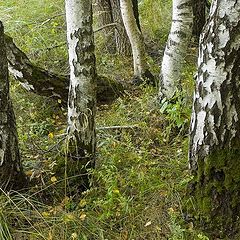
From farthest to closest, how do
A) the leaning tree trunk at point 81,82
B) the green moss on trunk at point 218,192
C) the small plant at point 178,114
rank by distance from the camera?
the small plant at point 178,114 < the leaning tree trunk at point 81,82 < the green moss on trunk at point 218,192

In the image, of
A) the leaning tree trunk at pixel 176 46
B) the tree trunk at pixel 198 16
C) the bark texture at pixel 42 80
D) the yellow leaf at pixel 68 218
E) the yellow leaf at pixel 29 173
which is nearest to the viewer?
the yellow leaf at pixel 68 218

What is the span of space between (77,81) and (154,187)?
960 mm

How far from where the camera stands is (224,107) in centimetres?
286

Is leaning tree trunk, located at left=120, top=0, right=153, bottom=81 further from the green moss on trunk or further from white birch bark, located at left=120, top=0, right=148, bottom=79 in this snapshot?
the green moss on trunk

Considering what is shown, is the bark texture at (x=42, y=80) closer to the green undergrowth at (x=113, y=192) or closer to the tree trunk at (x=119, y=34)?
the green undergrowth at (x=113, y=192)

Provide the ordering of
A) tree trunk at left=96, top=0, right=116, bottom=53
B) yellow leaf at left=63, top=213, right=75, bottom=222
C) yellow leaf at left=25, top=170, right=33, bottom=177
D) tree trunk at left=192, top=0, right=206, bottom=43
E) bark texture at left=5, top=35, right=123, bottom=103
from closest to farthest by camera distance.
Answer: yellow leaf at left=63, top=213, right=75, bottom=222
yellow leaf at left=25, top=170, right=33, bottom=177
bark texture at left=5, top=35, right=123, bottom=103
tree trunk at left=96, top=0, right=116, bottom=53
tree trunk at left=192, top=0, right=206, bottom=43

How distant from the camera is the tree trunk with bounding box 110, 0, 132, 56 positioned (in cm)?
667

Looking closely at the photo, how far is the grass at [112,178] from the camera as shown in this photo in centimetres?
314

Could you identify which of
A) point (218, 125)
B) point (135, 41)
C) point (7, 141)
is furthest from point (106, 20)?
point (218, 125)

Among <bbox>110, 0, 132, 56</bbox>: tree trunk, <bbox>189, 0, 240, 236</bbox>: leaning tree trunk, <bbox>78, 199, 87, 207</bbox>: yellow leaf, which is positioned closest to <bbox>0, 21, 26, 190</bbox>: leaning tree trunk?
<bbox>78, 199, 87, 207</bbox>: yellow leaf

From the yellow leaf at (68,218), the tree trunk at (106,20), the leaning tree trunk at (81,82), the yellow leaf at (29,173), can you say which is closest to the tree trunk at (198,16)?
the tree trunk at (106,20)

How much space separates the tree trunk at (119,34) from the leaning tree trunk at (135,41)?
34.3 inches

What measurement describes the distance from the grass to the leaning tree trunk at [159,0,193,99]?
187 millimetres

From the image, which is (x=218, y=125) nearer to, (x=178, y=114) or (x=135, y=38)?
(x=178, y=114)
